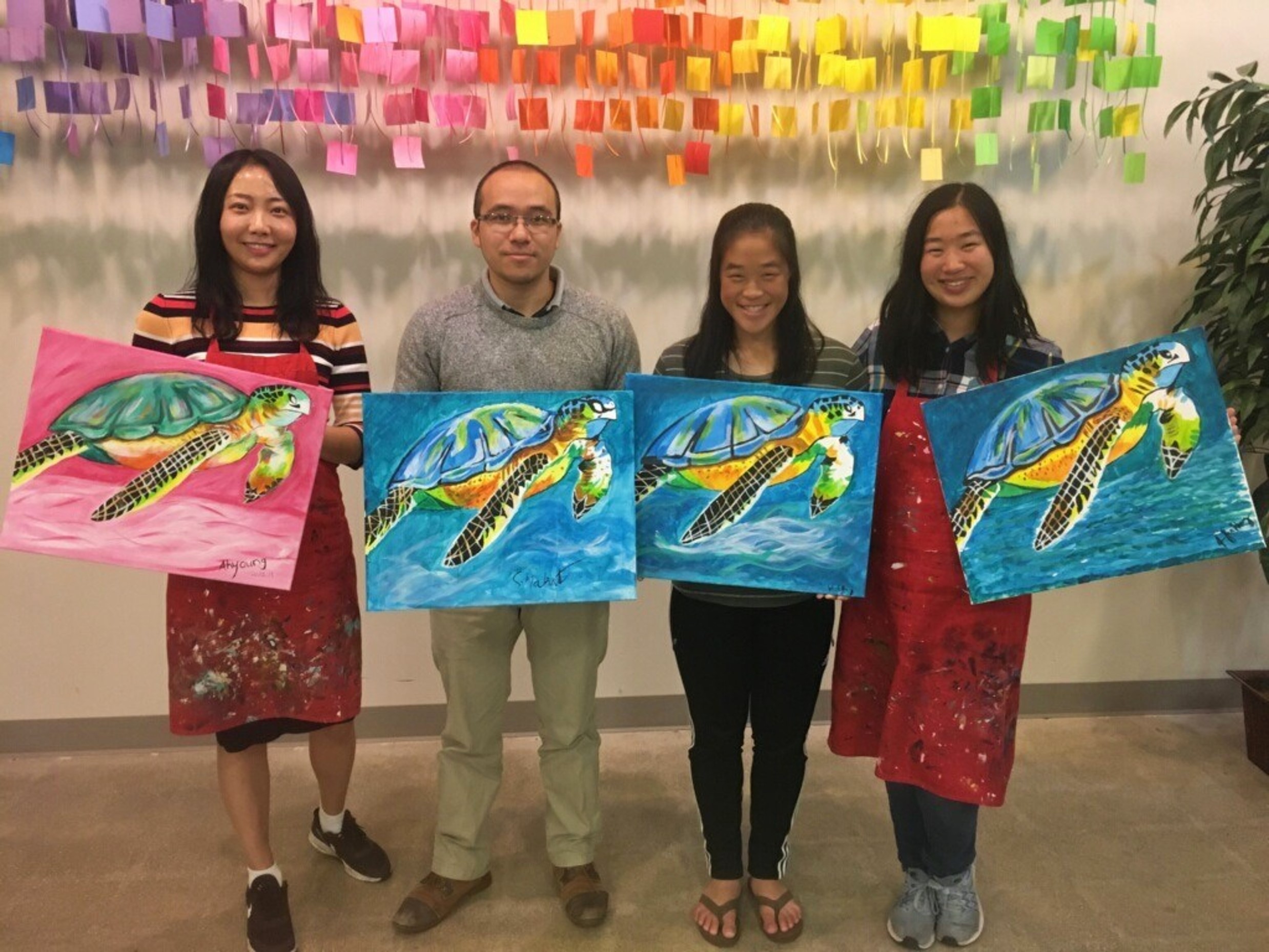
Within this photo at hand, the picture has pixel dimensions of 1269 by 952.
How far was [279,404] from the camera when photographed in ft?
4.55

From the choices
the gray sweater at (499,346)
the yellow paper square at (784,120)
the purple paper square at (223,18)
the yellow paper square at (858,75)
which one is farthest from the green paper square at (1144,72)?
the purple paper square at (223,18)

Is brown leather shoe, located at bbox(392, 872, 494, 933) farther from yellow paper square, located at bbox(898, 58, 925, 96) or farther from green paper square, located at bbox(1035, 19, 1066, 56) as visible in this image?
green paper square, located at bbox(1035, 19, 1066, 56)

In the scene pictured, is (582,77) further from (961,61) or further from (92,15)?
(92,15)

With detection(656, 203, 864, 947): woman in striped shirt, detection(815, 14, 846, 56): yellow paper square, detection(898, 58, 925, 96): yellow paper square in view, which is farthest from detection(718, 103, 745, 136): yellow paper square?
detection(656, 203, 864, 947): woman in striped shirt

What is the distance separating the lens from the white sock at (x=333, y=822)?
1899 mm

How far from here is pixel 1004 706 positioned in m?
1.49

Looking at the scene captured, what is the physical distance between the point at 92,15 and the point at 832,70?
174 cm

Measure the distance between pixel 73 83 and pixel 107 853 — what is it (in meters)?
1.84

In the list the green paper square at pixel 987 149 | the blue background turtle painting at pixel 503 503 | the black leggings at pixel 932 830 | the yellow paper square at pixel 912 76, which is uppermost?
the yellow paper square at pixel 912 76

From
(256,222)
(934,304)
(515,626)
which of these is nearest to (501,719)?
(515,626)

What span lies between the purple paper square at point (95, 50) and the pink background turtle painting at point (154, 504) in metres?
1.11

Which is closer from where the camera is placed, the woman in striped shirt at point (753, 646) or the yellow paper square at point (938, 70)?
the woman in striped shirt at point (753, 646)

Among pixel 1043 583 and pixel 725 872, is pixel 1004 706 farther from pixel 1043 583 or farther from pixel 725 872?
pixel 725 872

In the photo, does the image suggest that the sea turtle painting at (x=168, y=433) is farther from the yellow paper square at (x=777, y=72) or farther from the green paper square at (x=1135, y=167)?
the green paper square at (x=1135, y=167)
